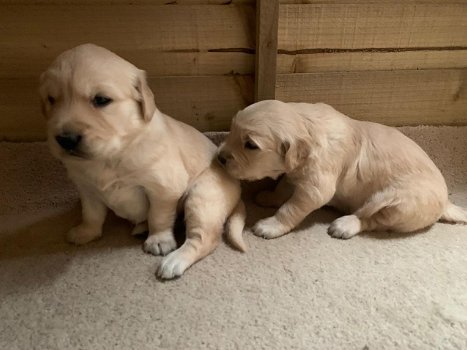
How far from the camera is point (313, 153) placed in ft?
7.27

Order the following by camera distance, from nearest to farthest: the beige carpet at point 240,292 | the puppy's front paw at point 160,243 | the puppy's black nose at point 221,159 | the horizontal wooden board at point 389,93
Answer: the beige carpet at point 240,292 < the puppy's front paw at point 160,243 < the puppy's black nose at point 221,159 < the horizontal wooden board at point 389,93

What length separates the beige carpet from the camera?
171 centimetres

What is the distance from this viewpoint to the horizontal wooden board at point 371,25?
96.0 inches

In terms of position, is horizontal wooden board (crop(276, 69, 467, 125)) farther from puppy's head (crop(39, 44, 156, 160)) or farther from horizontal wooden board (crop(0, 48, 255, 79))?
puppy's head (crop(39, 44, 156, 160))

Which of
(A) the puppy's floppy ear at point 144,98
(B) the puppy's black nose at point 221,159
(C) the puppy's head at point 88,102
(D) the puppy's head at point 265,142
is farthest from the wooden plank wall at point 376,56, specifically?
(C) the puppy's head at point 88,102

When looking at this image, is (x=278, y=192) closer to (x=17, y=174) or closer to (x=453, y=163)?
(x=453, y=163)

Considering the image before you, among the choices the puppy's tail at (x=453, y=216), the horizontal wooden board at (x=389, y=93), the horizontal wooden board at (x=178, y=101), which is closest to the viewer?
the puppy's tail at (x=453, y=216)

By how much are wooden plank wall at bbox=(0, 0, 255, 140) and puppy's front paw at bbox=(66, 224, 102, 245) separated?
73cm

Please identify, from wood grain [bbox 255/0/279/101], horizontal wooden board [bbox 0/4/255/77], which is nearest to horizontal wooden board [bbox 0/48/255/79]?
horizontal wooden board [bbox 0/4/255/77]

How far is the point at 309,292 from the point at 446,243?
82cm

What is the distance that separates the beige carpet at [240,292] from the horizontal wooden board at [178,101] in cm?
49

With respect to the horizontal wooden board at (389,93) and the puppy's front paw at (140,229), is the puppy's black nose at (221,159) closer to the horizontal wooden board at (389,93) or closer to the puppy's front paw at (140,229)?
the puppy's front paw at (140,229)

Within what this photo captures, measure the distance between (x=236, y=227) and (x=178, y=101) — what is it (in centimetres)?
86

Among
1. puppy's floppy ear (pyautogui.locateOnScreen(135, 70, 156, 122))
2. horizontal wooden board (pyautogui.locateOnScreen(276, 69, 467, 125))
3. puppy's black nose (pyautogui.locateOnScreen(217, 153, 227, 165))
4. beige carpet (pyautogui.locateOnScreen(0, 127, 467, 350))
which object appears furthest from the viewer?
horizontal wooden board (pyautogui.locateOnScreen(276, 69, 467, 125))
